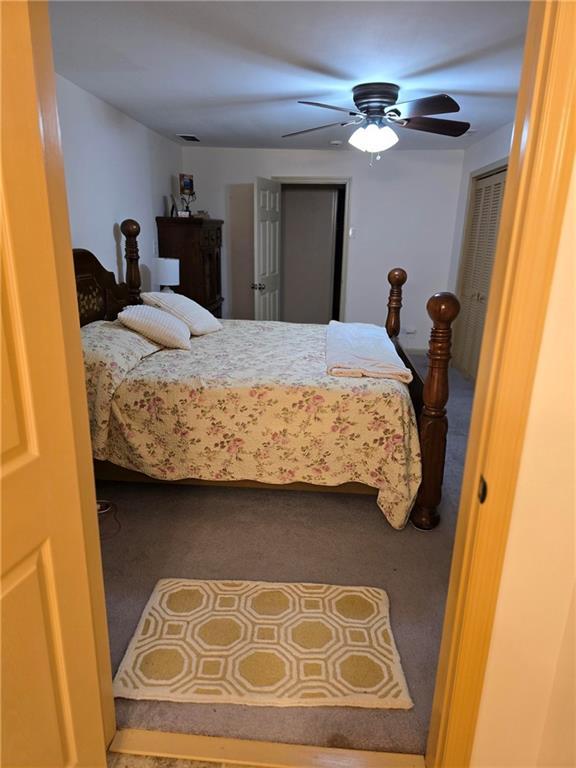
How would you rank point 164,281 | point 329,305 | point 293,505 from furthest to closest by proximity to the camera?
1. point 329,305
2. point 164,281
3. point 293,505

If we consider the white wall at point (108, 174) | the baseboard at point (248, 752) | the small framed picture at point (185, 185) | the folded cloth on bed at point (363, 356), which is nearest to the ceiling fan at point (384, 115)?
the folded cloth on bed at point (363, 356)

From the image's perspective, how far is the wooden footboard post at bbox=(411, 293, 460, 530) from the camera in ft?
7.20

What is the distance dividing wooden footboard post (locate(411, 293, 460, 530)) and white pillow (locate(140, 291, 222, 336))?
5.69 feet

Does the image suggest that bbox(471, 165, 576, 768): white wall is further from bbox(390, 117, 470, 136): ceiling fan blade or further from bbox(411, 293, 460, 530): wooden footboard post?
bbox(390, 117, 470, 136): ceiling fan blade

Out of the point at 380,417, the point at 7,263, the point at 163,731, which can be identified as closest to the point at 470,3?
the point at 380,417

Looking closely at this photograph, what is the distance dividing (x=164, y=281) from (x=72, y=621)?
10.8 feet

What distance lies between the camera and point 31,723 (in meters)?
0.99

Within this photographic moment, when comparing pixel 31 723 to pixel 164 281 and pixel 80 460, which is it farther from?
pixel 164 281

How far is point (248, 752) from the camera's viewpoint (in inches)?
55.2

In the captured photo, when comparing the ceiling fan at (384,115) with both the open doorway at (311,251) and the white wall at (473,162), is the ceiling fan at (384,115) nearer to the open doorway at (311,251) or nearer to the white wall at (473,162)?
the white wall at (473,162)

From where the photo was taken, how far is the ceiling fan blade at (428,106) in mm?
2543

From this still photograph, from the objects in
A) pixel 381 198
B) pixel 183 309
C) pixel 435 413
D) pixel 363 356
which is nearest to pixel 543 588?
pixel 435 413

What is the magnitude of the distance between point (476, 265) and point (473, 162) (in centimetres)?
105

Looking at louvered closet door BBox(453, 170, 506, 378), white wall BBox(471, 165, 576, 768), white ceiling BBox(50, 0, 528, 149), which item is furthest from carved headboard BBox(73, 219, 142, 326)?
louvered closet door BBox(453, 170, 506, 378)
